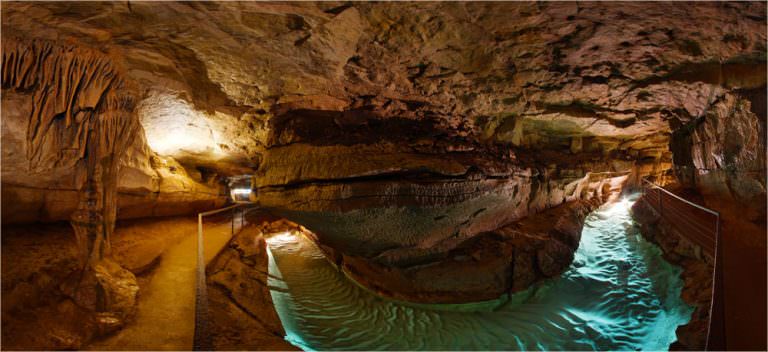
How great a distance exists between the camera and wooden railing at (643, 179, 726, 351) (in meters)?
3.53

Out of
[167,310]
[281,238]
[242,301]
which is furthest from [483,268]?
[281,238]

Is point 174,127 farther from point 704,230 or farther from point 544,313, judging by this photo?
point 704,230

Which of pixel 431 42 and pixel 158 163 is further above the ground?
pixel 431 42

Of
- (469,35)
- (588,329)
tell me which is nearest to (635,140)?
(588,329)

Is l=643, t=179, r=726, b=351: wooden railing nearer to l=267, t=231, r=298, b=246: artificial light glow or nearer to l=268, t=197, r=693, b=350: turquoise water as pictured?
l=268, t=197, r=693, b=350: turquoise water

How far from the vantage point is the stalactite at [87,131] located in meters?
3.57

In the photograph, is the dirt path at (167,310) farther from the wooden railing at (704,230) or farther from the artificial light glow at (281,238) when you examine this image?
the wooden railing at (704,230)

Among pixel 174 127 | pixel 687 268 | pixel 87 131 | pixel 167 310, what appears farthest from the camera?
pixel 174 127

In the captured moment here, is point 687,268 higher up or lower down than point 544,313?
higher up

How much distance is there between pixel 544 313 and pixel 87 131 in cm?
843

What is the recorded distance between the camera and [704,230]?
4891mm

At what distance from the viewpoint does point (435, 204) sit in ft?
18.9

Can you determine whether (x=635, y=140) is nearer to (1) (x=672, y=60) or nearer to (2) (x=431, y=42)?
(1) (x=672, y=60)

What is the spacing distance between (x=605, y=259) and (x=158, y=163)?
11427mm
